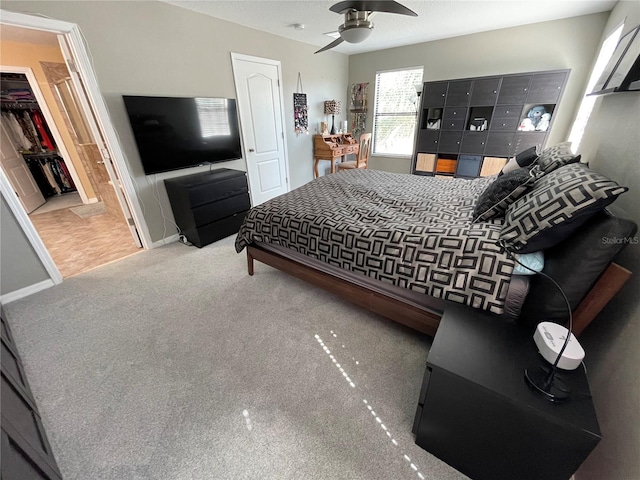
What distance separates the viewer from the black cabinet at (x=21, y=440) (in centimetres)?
78

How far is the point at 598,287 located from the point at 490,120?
359cm

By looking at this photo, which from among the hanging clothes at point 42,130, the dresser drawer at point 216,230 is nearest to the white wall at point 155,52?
the dresser drawer at point 216,230

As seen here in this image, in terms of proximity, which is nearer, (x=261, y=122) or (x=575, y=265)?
(x=575, y=265)

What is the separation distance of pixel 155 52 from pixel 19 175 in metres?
3.67

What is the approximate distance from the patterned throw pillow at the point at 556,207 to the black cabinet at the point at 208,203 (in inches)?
107

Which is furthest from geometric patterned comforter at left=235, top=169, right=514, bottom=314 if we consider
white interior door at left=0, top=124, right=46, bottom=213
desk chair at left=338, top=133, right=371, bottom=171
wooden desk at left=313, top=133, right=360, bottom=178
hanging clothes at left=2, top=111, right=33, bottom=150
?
hanging clothes at left=2, top=111, right=33, bottom=150

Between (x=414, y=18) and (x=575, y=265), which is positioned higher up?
(x=414, y=18)

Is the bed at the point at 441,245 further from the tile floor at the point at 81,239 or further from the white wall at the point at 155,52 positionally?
the tile floor at the point at 81,239

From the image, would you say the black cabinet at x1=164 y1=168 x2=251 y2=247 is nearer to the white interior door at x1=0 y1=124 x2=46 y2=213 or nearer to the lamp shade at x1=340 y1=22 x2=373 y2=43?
the lamp shade at x1=340 y1=22 x2=373 y2=43

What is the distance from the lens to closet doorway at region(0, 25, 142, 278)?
295cm

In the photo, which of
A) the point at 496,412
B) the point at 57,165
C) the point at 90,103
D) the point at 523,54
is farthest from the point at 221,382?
the point at 57,165

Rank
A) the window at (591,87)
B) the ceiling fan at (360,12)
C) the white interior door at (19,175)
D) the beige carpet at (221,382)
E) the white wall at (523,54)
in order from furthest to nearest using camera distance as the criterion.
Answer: the white interior door at (19,175)
the white wall at (523,54)
the window at (591,87)
the ceiling fan at (360,12)
the beige carpet at (221,382)

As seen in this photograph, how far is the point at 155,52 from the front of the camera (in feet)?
8.33

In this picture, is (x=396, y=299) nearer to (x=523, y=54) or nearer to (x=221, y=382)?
(x=221, y=382)
